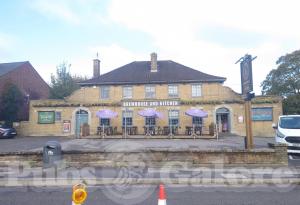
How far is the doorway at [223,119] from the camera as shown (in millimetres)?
28469

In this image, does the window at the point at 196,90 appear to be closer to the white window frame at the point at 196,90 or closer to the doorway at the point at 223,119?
the white window frame at the point at 196,90

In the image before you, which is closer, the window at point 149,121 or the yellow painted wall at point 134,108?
the yellow painted wall at point 134,108

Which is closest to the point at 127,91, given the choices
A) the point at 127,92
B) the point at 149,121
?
the point at 127,92

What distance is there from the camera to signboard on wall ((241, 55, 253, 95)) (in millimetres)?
12859

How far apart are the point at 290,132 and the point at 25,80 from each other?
35.4 m

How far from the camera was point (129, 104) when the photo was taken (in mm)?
29281

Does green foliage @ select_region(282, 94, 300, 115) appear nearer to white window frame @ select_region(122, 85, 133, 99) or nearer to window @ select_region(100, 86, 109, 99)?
white window frame @ select_region(122, 85, 133, 99)

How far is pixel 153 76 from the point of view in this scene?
3066cm

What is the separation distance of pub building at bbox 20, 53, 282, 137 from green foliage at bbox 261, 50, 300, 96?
15.4m

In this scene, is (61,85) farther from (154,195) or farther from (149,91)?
(154,195)

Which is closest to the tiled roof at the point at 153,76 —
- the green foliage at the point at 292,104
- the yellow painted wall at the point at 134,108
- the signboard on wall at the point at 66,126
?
the yellow painted wall at the point at 134,108

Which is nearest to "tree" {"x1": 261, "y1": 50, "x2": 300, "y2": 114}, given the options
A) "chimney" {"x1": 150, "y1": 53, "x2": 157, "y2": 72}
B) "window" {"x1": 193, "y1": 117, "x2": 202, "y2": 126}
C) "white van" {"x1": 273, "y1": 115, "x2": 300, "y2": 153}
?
"window" {"x1": 193, "y1": 117, "x2": 202, "y2": 126}

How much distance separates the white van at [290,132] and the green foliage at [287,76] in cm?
2970

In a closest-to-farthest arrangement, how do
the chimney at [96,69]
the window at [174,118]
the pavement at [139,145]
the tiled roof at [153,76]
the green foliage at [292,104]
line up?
the pavement at [139,145] → the window at [174,118] → the tiled roof at [153,76] → the chimney at [96,69] → the green foliage at [292,104]
